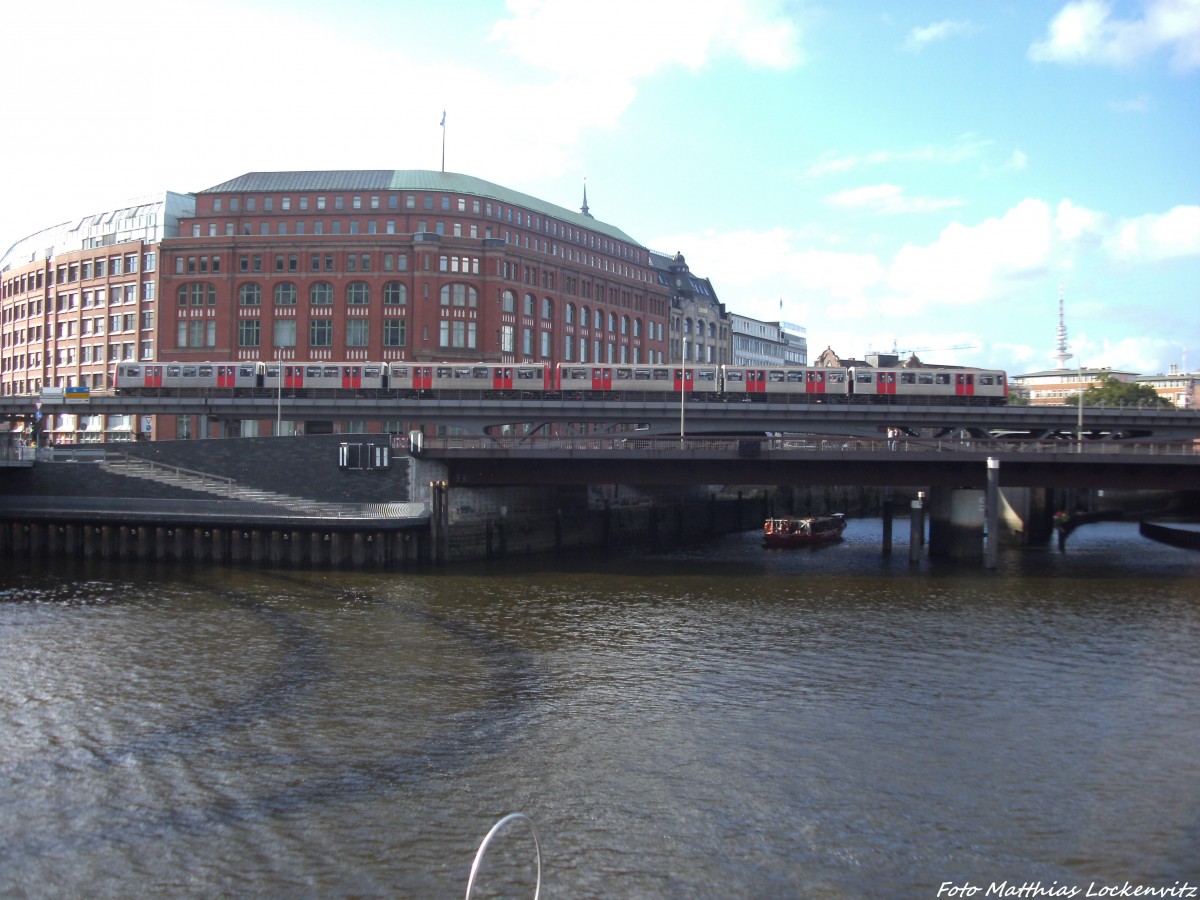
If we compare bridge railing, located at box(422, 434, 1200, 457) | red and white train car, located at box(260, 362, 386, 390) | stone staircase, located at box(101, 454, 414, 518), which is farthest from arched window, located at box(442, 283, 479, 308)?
bridge railing, located at box(422, 434, 1200, 457)

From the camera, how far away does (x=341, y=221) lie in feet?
383

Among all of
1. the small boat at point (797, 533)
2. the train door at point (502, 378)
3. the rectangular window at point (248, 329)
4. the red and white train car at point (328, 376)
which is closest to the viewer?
the small boat at point (797, 533)

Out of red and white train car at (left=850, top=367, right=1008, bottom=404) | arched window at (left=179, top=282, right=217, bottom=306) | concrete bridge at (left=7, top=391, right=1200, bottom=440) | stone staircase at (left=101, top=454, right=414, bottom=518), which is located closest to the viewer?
stone staircase at (left=101, top=454, right=414, bottom=518)

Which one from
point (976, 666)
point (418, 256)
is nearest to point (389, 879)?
point (976, 666)

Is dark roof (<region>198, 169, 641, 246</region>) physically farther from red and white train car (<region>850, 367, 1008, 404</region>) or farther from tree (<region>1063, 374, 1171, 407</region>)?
tree (<region>1063, 374, 1171, 407</region>)

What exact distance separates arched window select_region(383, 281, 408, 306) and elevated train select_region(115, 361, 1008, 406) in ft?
70.6

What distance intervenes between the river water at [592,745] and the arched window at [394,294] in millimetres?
68523

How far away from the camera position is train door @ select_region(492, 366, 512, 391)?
91.4 m

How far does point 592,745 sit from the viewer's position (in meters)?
27.1

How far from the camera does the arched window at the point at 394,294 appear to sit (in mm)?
114188

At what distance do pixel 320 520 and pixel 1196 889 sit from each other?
4832 cm

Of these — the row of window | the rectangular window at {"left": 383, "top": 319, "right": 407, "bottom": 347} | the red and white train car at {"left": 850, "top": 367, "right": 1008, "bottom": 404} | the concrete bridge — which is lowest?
the concrete bridge

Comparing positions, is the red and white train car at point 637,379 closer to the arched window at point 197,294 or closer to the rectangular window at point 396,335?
the rectangular window at point 396,335

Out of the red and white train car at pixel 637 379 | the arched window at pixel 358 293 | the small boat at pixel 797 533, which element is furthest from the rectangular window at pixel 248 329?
the small boat at pixel 797 533
